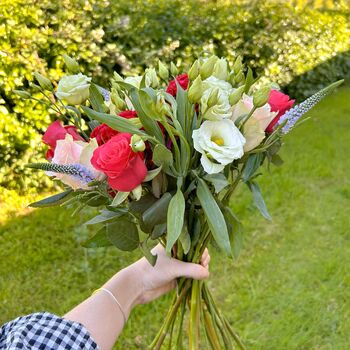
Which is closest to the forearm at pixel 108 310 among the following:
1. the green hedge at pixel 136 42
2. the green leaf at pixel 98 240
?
the green leaf at pixel 98 240

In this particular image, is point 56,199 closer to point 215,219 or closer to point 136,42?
point 215,219

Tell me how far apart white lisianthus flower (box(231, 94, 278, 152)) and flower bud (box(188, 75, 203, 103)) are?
0.12m

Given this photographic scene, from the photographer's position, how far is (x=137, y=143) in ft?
2.86

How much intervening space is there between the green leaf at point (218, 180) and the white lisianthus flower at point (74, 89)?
0.97 feet

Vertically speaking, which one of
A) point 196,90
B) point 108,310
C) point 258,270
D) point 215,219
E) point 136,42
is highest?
point 196,90

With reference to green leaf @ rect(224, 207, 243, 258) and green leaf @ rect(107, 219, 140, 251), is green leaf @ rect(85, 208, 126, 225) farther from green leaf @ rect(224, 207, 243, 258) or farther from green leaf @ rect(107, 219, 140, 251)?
green leaf @ rect(224, 207, 243, 258)

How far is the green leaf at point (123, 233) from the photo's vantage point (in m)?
1.04

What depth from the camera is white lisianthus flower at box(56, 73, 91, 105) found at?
3.34 ft

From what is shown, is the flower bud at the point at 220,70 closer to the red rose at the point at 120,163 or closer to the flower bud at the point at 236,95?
the flower bud at the point at 236,95

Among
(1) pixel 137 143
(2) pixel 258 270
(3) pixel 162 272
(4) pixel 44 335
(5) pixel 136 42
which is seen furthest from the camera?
(5) pixel 136 42

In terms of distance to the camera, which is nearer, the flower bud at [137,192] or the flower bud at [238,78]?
the flower bud at [137,192]

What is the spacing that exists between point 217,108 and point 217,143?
2.5 inches

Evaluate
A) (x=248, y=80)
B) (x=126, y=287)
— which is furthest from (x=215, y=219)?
(x=126, y=287)

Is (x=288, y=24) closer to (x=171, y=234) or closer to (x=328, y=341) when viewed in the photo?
(x=328, y=341)
